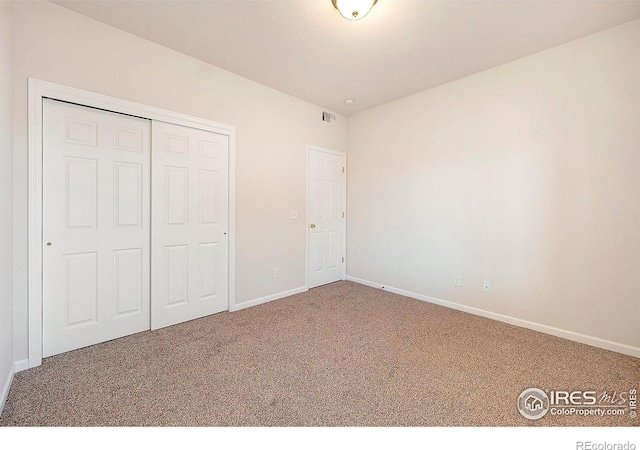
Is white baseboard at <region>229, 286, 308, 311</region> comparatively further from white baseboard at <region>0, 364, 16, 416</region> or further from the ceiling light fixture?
the ceiling light fixture

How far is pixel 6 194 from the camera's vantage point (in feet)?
5.72

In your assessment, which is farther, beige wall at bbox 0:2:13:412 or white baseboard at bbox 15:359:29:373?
white baseboard at bbox 15:359:29:373

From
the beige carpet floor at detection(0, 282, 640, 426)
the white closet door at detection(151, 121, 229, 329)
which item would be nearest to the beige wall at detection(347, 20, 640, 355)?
the beige carpet floor at detection(0, 282, 640, 426)

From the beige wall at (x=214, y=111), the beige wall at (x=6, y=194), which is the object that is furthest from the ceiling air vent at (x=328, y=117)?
the beige wall at (x=6, y=194)

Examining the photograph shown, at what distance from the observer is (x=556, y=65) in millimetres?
2490

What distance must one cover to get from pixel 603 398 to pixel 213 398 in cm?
243

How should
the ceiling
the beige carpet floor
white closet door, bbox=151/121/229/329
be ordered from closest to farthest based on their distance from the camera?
the beige carpet floor → the ceiling → white closet door, bbox=151/121/229/329

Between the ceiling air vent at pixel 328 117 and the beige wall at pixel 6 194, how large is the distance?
3.14 meters

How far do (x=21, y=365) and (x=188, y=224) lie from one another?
1546mm

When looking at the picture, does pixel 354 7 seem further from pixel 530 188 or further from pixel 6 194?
pixel 6 194

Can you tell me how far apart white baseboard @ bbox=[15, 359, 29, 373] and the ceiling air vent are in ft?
13.1

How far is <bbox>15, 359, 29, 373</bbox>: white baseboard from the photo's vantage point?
189 cm
